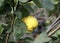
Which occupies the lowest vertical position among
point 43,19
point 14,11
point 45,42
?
point 45,42

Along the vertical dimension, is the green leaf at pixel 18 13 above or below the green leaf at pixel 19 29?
above

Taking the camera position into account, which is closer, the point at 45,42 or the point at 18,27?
the point at 18,27

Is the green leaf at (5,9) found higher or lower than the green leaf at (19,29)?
higher

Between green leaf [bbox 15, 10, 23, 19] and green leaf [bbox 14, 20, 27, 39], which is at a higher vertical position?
green leaf [bbox 15, 10, 23, 19]

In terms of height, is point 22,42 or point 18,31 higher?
point 22,42

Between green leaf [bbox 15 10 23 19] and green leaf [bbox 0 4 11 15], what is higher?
green leaf [bbox 0 4 11 15]

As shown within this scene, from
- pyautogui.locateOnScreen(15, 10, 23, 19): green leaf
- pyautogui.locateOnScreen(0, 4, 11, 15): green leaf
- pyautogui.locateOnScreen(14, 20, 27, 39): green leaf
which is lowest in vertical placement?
pyautogui.locateOnScreen(14, 20, 27, 39): green leaf

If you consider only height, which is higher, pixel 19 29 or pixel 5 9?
pixel 5 9

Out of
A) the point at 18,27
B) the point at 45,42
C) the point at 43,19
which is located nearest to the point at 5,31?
the point at 18,27

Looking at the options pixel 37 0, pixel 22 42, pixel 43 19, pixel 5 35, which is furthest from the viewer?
pixel 43 19

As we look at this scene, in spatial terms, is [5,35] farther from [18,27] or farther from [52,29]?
[52,29]

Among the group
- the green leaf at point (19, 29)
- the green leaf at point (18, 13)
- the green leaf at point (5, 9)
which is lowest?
the green leaf at point (19, 29)
